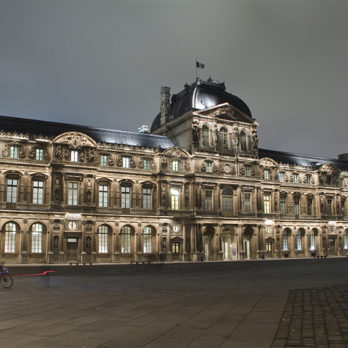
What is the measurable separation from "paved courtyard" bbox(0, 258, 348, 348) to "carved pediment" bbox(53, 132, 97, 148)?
92.2 ft

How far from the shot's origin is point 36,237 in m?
47.7

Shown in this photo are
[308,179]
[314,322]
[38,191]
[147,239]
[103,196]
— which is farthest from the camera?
[308,179]

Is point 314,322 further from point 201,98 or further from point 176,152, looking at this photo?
point 201,98

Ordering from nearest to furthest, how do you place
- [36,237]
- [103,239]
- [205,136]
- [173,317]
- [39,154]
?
1. [173,317]
2. [36,237]
3. [39,154]
4. [103,239]
5. [205,136]

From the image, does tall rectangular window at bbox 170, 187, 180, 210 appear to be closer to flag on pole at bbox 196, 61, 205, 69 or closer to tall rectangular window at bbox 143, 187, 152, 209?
tall rectangular window at bbox 143, 187, 152, 209

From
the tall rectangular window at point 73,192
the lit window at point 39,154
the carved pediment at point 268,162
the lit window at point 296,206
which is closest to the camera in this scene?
the lit window at point 39,154

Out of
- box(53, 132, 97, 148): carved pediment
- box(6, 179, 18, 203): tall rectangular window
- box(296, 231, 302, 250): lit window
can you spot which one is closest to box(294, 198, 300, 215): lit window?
box(296, 231, 302, 250): lit window

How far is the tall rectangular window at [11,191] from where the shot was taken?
47.1 meters

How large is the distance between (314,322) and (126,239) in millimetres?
41775

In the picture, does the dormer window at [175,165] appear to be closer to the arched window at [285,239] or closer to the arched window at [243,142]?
the arched window at [243,142]

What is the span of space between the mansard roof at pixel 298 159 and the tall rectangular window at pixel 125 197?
887 inches

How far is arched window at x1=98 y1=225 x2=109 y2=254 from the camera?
5088 centimetres

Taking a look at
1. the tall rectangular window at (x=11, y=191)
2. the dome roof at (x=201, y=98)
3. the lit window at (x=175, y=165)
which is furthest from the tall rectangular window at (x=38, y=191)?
the dome roof at (x=201, y=98)

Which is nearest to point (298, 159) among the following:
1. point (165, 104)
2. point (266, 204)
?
point (266, 204)
